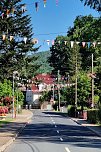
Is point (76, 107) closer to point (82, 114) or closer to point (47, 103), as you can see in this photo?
point (82, 114)

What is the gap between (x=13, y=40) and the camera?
73.2 meters

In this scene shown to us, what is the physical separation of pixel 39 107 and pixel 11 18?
76.5 m

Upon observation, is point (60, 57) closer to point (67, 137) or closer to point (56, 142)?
point (67, 137)

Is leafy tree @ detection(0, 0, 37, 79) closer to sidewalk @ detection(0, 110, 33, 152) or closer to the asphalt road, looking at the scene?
sidewalk @ detection(0, 110, 33, 152)

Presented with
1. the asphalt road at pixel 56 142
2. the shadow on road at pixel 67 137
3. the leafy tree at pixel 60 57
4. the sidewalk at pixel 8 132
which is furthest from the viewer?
the leafy tree at pixel 60 57

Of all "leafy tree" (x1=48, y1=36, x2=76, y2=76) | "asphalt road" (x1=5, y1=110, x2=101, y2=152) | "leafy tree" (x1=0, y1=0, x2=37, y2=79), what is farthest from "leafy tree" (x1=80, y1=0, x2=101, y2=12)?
"leafy tree" (x1=48, y1=36, x2=76, y2=76)

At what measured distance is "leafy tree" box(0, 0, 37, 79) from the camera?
2778 inches

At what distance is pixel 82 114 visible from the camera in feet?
225

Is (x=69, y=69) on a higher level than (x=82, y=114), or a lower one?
higher

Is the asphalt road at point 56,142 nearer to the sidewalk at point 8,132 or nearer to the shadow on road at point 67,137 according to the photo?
the shadow on road at point 67,137

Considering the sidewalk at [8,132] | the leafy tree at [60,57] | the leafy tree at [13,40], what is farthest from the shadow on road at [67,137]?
the leafy tree at [60,57]

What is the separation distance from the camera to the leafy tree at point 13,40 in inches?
2778

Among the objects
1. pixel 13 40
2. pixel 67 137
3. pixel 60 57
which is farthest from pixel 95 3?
pixel 60 57

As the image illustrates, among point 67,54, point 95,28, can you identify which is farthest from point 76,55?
point 95,28
